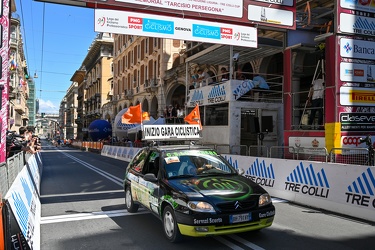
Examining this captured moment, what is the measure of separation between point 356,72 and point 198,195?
8.74 m

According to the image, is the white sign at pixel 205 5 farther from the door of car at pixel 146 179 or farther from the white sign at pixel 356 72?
the door of car at pixel 146 179

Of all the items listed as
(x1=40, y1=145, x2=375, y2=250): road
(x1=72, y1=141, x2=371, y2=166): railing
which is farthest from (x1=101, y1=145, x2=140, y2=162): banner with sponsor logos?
(x1=40, y1=145, x2=375, y2=250): road

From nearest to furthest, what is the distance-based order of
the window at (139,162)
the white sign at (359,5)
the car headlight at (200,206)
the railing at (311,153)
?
the car headlight at (200,206), the window at (139,162), the railing at (311,153), the white sign at (359,5)

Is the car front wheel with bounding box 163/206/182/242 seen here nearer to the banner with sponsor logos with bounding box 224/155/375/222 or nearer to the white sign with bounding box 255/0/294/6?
the banner with sponsor logos with bounding box 224/155/375/222

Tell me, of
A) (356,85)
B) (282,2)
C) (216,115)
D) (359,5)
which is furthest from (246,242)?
(216,115)

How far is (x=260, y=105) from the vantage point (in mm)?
16250

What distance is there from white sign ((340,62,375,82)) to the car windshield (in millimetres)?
6653

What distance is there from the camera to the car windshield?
A: 6.30 m

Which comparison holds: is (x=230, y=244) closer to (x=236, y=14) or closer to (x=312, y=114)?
(x=236, y=14)

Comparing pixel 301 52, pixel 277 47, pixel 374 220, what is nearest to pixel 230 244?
pixel 374 220

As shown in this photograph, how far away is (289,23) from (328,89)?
2.66 meters

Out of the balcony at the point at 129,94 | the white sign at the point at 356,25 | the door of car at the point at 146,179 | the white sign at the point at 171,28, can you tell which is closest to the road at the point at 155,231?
the door of car at the point at 146,179

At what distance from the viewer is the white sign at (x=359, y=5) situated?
1159 centimetres

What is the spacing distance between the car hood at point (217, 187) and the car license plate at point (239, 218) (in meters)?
0.26
